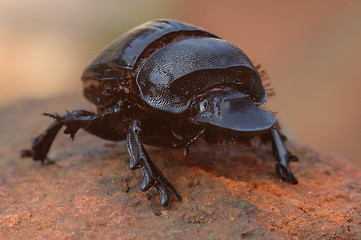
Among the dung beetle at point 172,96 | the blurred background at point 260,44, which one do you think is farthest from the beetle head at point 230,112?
the blurred background at point 260,44

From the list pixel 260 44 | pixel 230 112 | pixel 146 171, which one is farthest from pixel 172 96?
pixel 260 44

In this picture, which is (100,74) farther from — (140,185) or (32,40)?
(32,40)

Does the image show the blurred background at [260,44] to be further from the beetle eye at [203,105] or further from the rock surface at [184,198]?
the beetle eye at [203,105]

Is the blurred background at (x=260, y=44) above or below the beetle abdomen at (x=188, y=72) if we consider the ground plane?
below

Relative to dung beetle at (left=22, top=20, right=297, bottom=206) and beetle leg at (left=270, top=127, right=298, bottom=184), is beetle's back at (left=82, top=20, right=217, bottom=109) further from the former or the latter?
beetle leg at (left=270, top=127, right=298, bottom=184)

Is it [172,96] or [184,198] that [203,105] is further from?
[184,198]

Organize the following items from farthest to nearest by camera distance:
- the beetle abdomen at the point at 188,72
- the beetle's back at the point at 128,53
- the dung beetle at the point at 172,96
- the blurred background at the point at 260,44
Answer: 1. the blurred background at the point at 260,44
2. the beetle's back at the point at 128,53
3. the beetle abdomen at the point at 188,72
4. the dung beetle at the point at 172,96

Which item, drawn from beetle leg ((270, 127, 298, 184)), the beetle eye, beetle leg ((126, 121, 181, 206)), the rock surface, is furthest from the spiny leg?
beetle leg ((270, 127, 298, 184))
